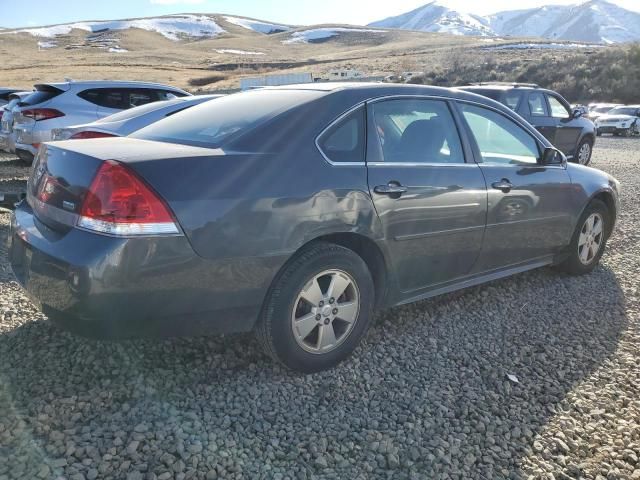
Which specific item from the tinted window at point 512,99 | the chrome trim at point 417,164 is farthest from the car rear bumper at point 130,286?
the tinted window at point 512,99

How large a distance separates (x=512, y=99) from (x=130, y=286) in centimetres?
1026

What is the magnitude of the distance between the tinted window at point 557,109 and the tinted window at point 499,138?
8.35 meters

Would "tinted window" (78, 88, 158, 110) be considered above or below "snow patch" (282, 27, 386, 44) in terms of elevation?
above

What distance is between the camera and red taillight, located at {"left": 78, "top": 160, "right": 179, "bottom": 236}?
8.59ft

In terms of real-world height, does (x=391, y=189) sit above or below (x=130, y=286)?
above

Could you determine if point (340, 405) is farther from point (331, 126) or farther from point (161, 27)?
point (161, 27)

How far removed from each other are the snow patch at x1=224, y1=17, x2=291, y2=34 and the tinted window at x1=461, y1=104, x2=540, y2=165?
157277mm

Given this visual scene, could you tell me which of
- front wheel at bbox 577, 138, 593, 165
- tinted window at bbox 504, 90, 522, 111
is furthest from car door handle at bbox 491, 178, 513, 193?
front wheel at bbox 577, 138, 593, 165

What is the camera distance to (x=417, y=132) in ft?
12.6

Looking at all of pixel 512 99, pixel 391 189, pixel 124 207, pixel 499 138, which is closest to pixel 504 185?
pixel 499 138

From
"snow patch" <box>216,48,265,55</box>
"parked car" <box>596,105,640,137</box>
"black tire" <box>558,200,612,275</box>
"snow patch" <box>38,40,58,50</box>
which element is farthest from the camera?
"snow patch" <box>216,48,265,55</box>

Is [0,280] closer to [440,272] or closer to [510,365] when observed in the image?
[440,272]

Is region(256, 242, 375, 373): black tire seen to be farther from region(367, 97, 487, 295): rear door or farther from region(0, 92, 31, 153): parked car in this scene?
region(0, 92, 31, 153): parked car

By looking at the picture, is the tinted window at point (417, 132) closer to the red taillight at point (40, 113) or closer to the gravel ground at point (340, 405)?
the gravel ground at point (340, 405)
